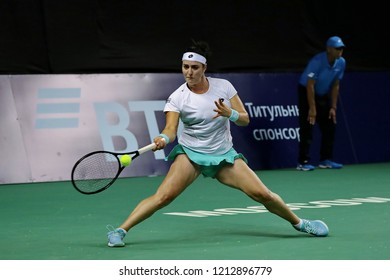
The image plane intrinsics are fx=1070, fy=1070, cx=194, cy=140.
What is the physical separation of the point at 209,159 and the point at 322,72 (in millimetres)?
6931

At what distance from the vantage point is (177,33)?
15.1m

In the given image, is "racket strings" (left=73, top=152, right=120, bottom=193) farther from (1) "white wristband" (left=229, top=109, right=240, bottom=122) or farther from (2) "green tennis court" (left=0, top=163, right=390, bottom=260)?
(1) "white wristband" (left=229, top=109, right=240, bottom=122)

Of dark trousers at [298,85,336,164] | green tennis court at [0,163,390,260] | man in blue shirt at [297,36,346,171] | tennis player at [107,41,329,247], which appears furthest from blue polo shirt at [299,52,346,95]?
tennis player at [107,41,329,247]

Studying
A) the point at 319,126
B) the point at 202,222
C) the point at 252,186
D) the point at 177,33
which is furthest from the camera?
the point at 319,126

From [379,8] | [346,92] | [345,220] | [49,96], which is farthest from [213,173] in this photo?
[379,8]

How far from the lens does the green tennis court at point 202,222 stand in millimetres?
7578

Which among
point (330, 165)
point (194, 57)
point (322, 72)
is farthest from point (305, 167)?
point (194, 57)

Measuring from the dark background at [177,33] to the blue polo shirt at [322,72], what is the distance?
44.8 inches

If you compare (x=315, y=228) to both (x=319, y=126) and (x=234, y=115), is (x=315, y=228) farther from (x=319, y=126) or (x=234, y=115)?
(x=319, y=126)

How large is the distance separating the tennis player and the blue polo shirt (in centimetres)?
654

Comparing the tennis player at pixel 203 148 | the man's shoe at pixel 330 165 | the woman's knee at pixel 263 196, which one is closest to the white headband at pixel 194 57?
the tennis player at pixel 203 148

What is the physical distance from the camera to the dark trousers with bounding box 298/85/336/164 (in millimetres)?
15047

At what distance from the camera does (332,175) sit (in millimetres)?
14180

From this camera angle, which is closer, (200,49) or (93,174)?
(93,174)
